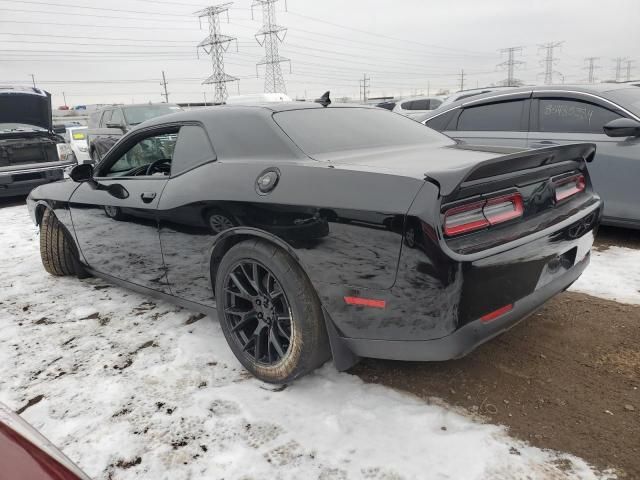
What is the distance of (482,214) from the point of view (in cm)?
200

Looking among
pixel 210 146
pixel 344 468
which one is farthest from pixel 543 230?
pixel 210 146

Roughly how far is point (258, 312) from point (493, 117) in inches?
153

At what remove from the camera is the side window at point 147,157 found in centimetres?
315

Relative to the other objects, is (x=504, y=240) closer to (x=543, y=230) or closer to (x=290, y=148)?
(x=543, y=230)

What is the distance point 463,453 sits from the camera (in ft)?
6.39

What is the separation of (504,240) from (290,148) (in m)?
1.13

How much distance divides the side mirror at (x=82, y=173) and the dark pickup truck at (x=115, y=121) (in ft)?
24.1

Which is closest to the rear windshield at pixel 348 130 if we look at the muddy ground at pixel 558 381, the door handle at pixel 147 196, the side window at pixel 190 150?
the side window at pixel 190 150

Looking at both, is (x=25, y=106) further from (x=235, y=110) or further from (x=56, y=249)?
(x=235, y=110)

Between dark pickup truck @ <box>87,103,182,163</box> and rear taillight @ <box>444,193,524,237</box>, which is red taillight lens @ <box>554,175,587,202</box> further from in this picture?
dark pickup truck @ <box>87,103,182,163</box>

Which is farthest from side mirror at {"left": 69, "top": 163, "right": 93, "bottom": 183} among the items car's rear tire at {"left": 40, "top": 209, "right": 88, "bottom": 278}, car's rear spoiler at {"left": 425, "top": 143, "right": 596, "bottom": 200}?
car's rear spoiler at {"left": 425, "top": 143, "right": 596, "bottom": 200}

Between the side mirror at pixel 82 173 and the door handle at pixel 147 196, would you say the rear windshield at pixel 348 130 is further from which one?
the side mirror at pixel 82 173

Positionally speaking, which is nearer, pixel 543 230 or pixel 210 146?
pixel 543 230

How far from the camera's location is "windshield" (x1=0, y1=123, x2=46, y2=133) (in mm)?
8547
